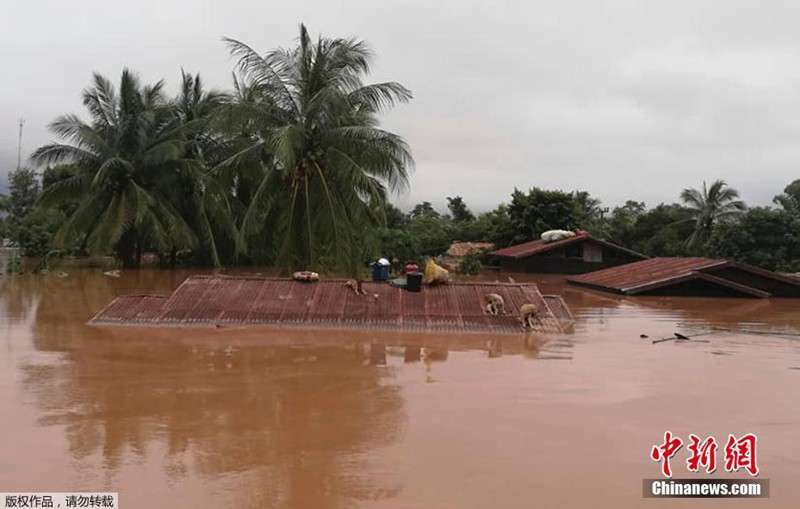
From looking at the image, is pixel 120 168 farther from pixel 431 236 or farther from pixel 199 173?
pixel 431 236

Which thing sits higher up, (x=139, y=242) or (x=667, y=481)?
(x=139, y=242)

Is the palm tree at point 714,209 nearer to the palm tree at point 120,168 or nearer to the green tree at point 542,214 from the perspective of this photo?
the green tree at point 542,214

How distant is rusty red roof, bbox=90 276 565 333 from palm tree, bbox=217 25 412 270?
2420 millimetres

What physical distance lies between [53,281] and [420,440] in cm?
1858

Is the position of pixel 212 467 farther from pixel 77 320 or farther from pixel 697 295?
pixel 697 295

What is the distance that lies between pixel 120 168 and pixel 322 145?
11.5 m

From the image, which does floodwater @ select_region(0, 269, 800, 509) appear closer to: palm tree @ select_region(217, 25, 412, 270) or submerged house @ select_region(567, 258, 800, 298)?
palm tree @ select_region(217, 25, 412, 270)

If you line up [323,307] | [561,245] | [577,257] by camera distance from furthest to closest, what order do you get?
1. [577,257]
2. [561,245]
3. [323,307]

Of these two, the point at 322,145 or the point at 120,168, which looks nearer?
the point at 322,145

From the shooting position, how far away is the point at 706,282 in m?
18.6

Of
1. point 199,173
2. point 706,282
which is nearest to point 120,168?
point 199,173

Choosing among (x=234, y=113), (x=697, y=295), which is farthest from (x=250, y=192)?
(x=697, y=295)

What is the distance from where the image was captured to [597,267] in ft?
92.7

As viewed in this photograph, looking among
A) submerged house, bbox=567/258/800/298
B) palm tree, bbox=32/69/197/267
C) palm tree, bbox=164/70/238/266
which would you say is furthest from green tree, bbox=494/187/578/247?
palm tree, bbox=32/69/197/267
